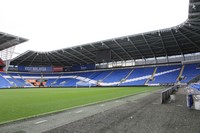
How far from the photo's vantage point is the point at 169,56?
52188mm

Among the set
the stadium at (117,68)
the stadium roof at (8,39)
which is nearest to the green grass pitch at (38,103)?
the stadium at (117,68)

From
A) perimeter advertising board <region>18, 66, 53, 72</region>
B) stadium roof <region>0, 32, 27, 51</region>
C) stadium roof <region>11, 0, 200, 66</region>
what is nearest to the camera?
stadium roof <region>11, 0, 200, 66</region>

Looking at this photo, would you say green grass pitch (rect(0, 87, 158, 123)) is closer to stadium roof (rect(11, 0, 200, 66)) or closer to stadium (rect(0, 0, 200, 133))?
stadium (rect(0, 0, 200, 133))

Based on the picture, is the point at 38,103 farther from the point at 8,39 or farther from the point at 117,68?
the point at 117,68

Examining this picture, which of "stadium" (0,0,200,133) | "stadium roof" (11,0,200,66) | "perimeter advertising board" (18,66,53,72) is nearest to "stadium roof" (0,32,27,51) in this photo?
"stadium" (0,0,200,133)

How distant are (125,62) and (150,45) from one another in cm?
1914

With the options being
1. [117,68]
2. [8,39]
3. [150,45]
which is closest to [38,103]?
[8,39]

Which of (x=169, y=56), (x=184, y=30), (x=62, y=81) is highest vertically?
(x=184, y=30)

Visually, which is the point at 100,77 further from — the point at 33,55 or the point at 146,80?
the point at 33,55

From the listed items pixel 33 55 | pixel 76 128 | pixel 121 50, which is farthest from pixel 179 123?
pixel 33 55

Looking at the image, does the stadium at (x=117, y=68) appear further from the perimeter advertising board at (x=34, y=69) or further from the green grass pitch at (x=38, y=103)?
the green grass pitch at (x=38, y=103)

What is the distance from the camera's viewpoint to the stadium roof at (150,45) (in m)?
31.2

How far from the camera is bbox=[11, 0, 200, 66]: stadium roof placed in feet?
102

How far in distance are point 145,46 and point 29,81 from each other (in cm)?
5123
